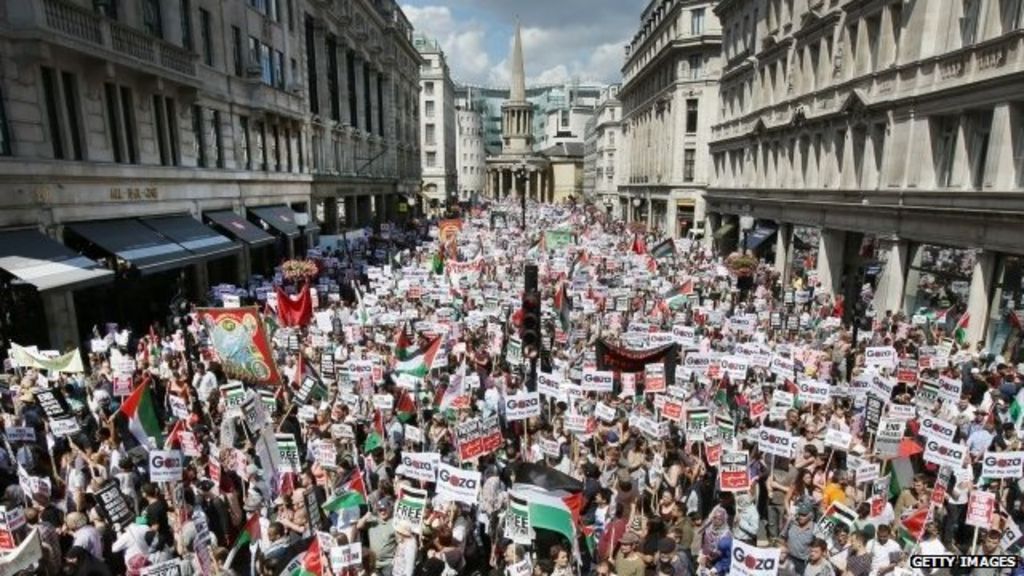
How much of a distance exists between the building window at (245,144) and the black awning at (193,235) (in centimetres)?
620

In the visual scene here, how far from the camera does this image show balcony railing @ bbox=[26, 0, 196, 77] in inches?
682

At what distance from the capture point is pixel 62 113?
732 inches

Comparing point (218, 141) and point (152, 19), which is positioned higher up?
point (152, 19)

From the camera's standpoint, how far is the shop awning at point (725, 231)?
1697 inches

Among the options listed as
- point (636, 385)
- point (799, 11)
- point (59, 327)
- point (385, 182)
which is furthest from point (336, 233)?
point (636, 385)

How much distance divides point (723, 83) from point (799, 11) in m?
13.2

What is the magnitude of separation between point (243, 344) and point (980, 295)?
66.4ft

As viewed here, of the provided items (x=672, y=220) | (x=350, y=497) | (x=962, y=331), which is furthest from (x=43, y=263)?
(x=672, y=220)

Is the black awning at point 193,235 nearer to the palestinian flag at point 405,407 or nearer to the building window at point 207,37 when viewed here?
the building window at point 207,37

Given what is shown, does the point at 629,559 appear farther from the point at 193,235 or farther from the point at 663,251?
the point at 663,251

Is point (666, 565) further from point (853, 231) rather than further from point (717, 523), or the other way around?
point (853, 231)

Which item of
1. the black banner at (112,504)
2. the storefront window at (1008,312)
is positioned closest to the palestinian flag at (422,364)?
the black banner at (112,504)

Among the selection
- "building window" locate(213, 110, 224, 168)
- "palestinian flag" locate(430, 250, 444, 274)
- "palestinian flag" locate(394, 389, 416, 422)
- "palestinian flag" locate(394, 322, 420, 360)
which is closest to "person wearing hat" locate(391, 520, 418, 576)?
"palestinian flag" locate(394, 389, 416, 422)

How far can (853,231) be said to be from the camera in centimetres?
2691
